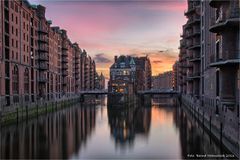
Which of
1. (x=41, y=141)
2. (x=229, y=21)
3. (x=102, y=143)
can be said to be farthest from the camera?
(x=102, y=143)

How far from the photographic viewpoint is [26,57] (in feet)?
225

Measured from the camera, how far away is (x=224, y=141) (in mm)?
30906

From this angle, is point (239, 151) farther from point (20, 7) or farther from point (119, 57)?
point (119, 57)

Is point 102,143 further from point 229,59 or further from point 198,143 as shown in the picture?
point 229,59

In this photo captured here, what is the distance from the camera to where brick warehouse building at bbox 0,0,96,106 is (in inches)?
2207

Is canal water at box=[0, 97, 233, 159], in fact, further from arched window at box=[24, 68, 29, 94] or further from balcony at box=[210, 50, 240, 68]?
arched window at box=[24, 68, 29, 94]

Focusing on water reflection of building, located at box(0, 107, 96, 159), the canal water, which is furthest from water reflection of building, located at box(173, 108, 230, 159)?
water reflection of building, located at box(0, 107, 96, 159)

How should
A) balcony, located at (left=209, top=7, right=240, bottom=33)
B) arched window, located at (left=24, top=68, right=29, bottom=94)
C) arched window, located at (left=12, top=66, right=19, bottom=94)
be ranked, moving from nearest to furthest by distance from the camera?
balcony, located at (left=209, top=7, right=240, bottom=33) < arched window, located at (left=12, top=66, right=19, bottom=94) < arched window, located at (left=24, top=68, right=29, bottom=94)

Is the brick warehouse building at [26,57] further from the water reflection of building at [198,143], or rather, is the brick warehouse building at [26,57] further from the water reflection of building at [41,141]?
the water reflection of building at [198,143]

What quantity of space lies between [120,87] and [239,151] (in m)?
90.0

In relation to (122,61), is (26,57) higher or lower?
lower

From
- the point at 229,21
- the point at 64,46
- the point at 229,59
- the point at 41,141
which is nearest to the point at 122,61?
the point at 64,46

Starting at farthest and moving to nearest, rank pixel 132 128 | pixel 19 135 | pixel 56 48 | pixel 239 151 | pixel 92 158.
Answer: pixel 56 48 → pixel 132 128 → pixel 19 135 → pixel 92 158 → pixel 239 151

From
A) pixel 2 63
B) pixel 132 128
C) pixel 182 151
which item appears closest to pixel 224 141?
pixel 182 151
